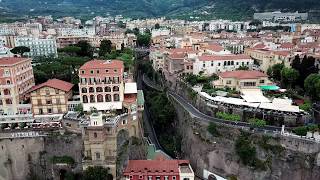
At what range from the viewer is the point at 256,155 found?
3841cm

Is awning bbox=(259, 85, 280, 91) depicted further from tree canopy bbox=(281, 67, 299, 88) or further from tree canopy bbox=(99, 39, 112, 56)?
tree canopy bbox=(99, 39, 112, 56)

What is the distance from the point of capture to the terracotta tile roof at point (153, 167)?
3681cm

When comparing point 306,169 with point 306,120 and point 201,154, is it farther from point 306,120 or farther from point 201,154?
point 201,154

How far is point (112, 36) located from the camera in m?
98.6

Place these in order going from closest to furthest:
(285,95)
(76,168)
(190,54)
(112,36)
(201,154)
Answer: (76,168) → (201,154) → (285,95) → (190,54) → (112,36)

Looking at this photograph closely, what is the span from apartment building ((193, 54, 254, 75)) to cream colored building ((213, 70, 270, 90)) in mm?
8383

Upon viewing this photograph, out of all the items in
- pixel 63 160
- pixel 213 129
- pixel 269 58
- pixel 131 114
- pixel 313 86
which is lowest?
pixel 63 160

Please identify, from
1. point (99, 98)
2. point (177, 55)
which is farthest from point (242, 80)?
point (99, 98)

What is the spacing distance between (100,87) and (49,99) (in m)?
7.11

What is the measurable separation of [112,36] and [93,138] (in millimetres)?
66978

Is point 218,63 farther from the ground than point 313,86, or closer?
farther from the ground

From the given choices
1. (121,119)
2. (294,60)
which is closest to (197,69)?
(294,60)

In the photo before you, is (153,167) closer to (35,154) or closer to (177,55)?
(35,154)

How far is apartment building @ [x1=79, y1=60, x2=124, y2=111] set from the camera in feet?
140
